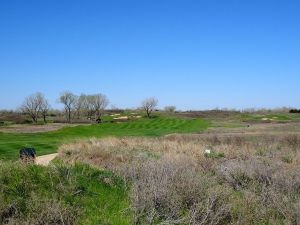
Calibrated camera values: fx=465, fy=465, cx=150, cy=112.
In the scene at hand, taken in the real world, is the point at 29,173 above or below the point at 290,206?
above

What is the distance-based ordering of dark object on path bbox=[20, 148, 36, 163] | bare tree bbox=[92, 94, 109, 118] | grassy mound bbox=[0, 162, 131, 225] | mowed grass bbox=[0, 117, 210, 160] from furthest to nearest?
bare tree bbox=[92, 94, 109, 118]
mowed grass bbox=[0, 117, 210, 160]
dark object on path bbox=[20, 148, 36, 163]
grassy mound bbox=[0, 162, 131, 225]

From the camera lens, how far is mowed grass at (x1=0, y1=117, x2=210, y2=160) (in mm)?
32781

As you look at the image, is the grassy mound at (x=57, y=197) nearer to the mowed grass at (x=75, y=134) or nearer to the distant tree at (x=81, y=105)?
the mowed grass at (x=75, y=134)

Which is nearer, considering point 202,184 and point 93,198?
point 93,198

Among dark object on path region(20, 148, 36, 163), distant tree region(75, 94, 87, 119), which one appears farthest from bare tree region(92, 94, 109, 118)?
dark object on path region(20, 148, 36, 163)

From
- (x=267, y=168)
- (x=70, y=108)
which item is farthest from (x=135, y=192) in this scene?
(x=70, y=108)

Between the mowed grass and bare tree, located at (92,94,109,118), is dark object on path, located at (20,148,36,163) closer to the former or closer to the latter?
the mowed grass

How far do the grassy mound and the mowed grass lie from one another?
5.10m

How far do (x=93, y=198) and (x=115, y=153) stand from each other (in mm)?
13490

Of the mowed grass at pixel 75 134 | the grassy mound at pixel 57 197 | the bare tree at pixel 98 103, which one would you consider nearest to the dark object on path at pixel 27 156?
the mowed grass at pixel 75 134

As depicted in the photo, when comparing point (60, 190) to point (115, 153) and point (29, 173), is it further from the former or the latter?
point (115, 153)

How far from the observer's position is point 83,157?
21.8 meters

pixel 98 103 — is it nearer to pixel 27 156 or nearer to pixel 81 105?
pixel 81 105

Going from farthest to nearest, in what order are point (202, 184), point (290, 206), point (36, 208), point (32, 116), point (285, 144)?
point (32, 116) < point (285, 144) < point (202, 184) < point (290, 206) < point (36, 208)
